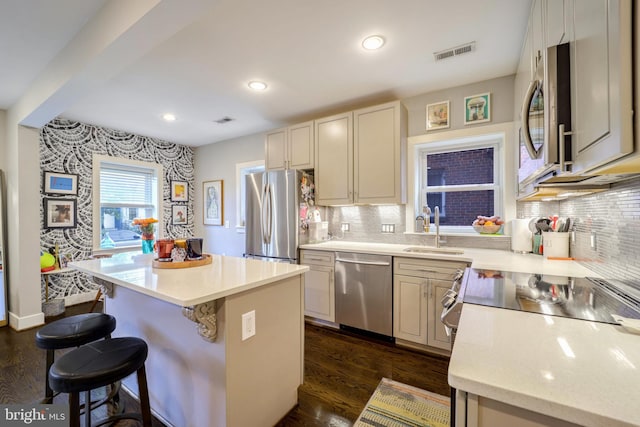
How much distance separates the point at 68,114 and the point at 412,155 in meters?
4.39

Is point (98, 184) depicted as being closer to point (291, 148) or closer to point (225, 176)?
point (225, 176)

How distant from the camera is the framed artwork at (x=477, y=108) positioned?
269cm

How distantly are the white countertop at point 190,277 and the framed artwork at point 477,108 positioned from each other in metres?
2.36

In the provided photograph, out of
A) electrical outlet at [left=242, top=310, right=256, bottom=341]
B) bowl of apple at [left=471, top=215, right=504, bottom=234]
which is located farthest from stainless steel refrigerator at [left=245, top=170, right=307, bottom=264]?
bowl of apple at [left=471, top=215, right=504, bottom=234]

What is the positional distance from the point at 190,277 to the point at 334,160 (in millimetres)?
2170

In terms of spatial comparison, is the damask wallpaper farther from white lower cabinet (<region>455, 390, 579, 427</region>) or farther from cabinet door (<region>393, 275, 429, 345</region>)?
white lower cabinet (<region>455, 390, 579, 427</region>)

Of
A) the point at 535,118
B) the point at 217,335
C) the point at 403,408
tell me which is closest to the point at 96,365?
the point at 217,335

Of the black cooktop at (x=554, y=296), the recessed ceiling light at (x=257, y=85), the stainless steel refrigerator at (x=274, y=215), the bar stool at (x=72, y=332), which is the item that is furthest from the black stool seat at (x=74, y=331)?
the recessed ceiling light at (x=257, y=85)

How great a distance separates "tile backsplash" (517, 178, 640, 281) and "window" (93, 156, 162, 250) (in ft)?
17.6

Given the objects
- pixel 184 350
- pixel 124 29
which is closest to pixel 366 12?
pixel 124 29

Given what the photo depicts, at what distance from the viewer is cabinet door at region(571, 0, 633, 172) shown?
60 cm

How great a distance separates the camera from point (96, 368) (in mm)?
1155

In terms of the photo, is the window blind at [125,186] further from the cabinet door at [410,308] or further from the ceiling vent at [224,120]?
the cabinet door at [410,308]

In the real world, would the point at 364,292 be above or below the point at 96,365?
below
